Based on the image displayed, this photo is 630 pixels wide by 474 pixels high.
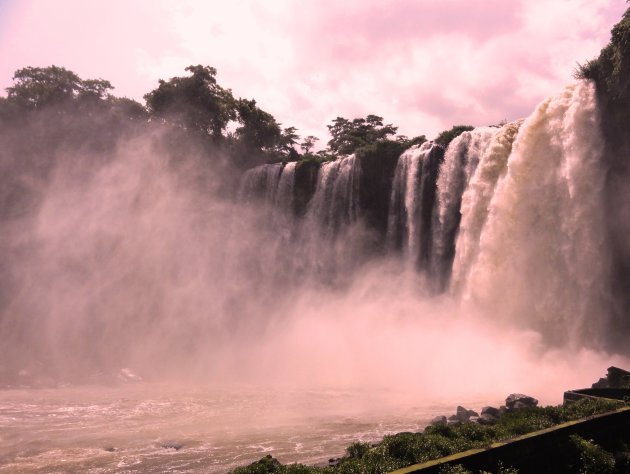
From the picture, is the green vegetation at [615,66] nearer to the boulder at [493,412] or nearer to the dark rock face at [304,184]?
the boulder at [493,412]

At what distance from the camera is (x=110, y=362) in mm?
29672

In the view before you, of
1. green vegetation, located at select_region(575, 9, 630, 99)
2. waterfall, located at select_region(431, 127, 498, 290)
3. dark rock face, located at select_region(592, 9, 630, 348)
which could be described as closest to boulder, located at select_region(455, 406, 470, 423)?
dark rock face, located at select_region(592, 9, 630, 348)

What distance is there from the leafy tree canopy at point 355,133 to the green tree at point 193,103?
1540cm

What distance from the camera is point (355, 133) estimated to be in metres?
56.1

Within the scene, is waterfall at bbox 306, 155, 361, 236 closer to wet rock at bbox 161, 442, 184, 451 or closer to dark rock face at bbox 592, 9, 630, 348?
dark rock face at bbox 592, 9, 630, 348

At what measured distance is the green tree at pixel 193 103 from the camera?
45438 millimetres

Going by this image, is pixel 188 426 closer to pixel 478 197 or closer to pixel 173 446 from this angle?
pixel 173 446

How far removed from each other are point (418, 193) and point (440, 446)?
21.4m

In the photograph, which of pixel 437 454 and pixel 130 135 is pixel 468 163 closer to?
pixel 437 454

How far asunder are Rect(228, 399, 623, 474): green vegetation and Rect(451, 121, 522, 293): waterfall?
13.1m

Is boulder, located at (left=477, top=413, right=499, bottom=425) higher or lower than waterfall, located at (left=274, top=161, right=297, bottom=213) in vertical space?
lower

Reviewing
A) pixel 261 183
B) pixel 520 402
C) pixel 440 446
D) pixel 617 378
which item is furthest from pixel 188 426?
pixel 261 183

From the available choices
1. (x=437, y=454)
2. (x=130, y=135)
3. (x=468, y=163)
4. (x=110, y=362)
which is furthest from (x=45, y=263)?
(x=437, y=454)

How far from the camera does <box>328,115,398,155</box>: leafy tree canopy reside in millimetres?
54531
